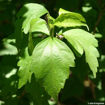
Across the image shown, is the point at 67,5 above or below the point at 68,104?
above

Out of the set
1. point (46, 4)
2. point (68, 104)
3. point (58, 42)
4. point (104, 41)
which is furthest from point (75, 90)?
point (58, 42)

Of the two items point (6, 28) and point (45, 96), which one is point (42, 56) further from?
point (6, 28)

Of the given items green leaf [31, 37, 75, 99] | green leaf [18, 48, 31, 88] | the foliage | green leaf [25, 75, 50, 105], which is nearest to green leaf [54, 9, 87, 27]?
the foliage

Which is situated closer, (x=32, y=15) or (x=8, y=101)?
(x=32, y=15)

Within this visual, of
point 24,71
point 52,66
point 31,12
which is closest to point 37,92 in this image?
point 24,71

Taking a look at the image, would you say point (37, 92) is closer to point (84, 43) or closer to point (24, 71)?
point (24, 71)

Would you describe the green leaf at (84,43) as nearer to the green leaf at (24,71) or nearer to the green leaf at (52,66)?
the green leaf at (52,66)

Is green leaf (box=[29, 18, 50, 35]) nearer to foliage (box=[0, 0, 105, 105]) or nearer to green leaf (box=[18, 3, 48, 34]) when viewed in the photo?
foliage (box=[0, 0, 105, 105])
